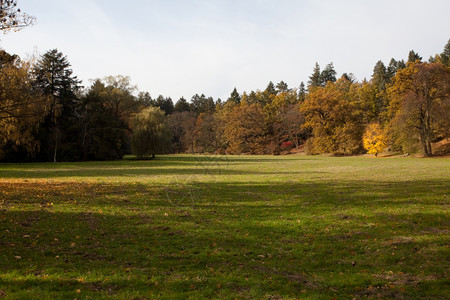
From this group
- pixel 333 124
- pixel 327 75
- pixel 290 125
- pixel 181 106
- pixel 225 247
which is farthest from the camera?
pixel 181 106

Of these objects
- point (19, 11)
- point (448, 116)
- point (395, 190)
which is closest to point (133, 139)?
point (19, 11)

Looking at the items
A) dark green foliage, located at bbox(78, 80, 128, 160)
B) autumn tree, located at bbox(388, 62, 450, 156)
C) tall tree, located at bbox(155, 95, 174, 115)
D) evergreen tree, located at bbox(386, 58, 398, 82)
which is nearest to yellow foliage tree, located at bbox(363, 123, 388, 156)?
autumn tree, located at bbox(388, 62, 450, 156)

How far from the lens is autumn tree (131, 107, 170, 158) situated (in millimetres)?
51219

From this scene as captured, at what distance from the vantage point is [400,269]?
5434 millimetres

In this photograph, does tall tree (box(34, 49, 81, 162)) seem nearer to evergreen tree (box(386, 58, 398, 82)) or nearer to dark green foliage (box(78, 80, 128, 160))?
dark green foliage (box(78, 80, 128, 160))

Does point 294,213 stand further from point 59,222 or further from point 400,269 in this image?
point 59,222

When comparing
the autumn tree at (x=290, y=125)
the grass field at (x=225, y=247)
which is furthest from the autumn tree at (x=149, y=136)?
the grass field at (x=225, y=247)

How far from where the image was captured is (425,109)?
144 ft

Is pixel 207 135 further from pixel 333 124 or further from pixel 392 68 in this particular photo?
pixel 392 68

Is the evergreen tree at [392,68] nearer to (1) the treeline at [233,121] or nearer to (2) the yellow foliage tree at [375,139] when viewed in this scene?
(1) the treeline at [233,121]

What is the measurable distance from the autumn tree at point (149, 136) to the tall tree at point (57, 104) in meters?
9.62

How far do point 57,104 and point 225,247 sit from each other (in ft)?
144

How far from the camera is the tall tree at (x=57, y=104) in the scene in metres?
43.4

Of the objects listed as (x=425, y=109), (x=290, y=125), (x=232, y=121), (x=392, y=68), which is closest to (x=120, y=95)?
(x=232, y=121)
